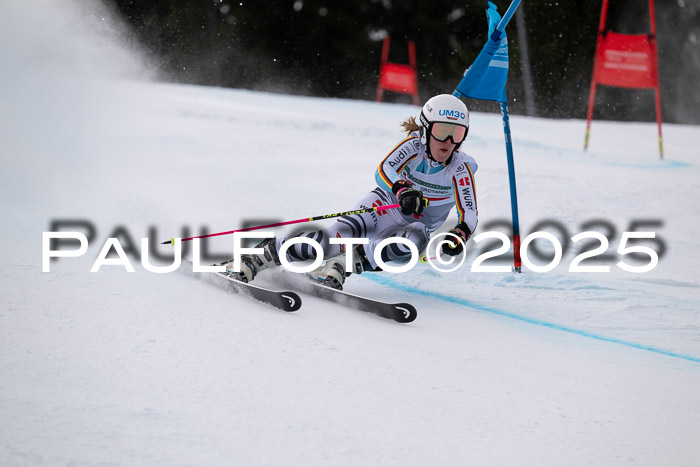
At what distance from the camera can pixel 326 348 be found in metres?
Answer: 2.91

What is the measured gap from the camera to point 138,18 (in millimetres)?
22062

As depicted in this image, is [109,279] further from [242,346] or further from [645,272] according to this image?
[645,272]

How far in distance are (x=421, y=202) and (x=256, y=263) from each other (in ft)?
2.80

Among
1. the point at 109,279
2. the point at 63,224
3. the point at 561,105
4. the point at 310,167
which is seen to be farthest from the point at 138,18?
the point at 109,279

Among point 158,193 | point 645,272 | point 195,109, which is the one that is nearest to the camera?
point 645,272

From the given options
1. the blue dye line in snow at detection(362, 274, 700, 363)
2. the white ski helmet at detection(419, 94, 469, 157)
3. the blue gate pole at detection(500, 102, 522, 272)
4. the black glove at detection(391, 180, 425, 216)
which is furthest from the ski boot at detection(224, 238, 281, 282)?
the blue gate pole at detection(500, 102, 522, 272)

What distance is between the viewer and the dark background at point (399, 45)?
69.2 feet

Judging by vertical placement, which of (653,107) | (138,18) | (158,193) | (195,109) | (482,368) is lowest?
(482,368)

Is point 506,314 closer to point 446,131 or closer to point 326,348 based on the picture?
point 446,131

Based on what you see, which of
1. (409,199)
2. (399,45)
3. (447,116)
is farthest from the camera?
(399,45)

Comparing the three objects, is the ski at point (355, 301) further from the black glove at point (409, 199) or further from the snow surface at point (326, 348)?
the black glove at point (409, 199)

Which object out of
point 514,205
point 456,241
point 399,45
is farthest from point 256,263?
point 399,45

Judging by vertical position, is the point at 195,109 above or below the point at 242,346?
above

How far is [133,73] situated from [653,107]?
13.7 m
